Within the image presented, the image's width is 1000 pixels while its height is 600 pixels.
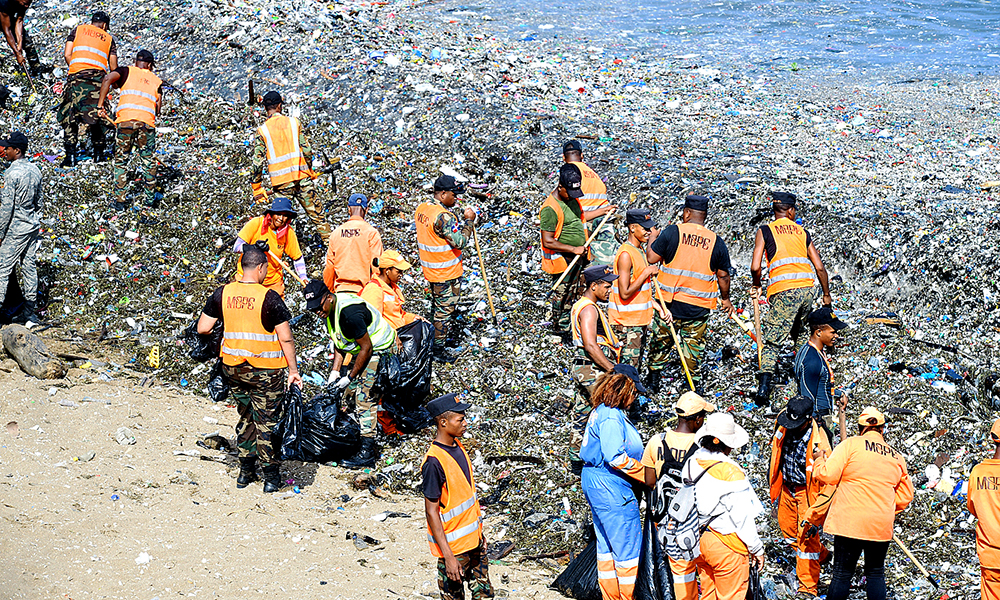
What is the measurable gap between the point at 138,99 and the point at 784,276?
731cm

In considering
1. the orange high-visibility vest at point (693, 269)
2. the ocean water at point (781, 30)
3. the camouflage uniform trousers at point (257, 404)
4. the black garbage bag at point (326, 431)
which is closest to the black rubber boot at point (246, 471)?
the camouflage uniform trousers at point (257, 404)

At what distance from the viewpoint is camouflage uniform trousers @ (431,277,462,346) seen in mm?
7996

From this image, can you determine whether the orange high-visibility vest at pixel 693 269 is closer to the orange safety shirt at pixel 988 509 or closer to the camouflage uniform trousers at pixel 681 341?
the camouflage uniform trousers at pixel 681 341

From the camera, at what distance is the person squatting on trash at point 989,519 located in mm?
4590

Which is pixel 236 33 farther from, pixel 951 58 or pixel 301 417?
pixel 951 58

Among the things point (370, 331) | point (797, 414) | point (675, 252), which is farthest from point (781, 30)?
point (797, 414)

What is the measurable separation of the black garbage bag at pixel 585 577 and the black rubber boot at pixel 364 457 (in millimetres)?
2290

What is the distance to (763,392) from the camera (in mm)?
7496

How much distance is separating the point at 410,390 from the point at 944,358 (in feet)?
14.9

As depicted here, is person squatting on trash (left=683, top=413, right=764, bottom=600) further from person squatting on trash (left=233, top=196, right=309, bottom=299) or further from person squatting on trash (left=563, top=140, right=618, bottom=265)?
person squatting on trash (left=233, top=196, right=309, bottom=299)

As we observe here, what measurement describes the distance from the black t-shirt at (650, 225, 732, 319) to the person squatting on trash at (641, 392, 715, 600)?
247 cm

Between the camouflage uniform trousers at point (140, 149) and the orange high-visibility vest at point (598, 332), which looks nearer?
the orange high-visibility vest at point (598, 332)

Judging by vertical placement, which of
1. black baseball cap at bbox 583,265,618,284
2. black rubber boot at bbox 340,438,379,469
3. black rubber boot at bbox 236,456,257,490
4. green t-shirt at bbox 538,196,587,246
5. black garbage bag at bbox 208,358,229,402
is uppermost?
black baseball cap at bbox 583,265,618,284

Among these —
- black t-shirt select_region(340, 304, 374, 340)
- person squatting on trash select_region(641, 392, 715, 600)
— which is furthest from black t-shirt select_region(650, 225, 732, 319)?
person squatting on trash select_region(641, 392, 715, 600)
